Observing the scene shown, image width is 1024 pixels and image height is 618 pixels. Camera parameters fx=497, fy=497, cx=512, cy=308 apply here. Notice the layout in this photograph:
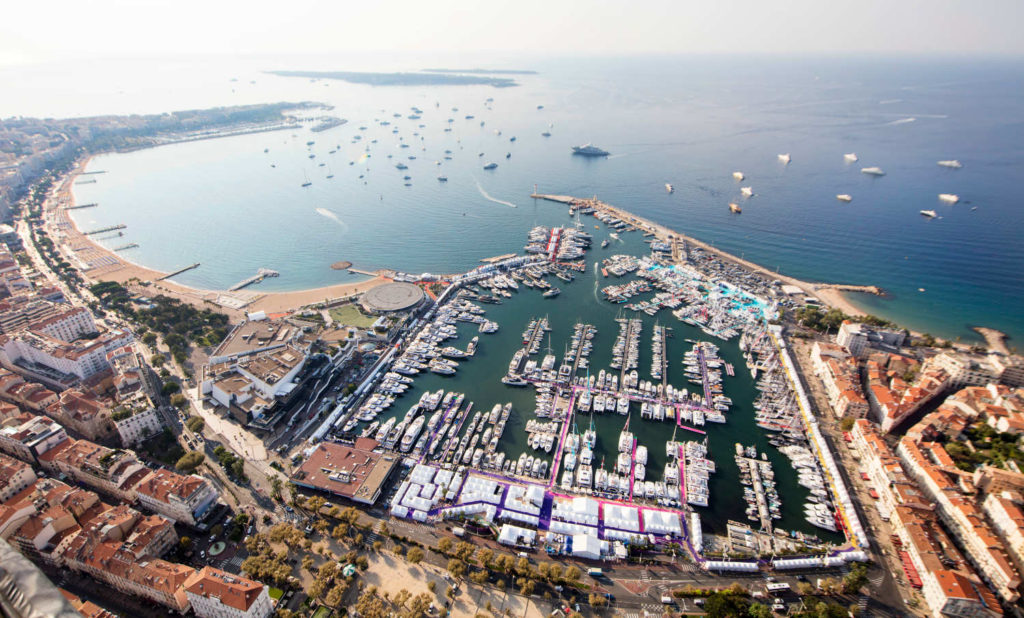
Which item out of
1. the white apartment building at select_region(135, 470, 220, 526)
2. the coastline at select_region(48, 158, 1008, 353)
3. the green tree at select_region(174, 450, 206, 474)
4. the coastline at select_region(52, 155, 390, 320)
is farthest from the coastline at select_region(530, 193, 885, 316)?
the white apartment building at select_region(135, 470, 220, 526)

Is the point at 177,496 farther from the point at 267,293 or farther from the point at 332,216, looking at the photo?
the point at 332,216

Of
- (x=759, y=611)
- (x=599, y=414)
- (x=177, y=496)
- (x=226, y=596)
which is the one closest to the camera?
(x=226, y=596)

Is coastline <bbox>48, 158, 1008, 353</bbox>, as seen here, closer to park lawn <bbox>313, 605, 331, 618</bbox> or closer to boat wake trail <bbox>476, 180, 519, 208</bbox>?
boat wake trail <bbox>476, 180, 519, 208</bbox>

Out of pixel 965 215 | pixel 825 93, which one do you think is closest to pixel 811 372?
pixel 965 215

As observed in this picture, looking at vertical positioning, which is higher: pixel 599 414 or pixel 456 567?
pixel 456 567

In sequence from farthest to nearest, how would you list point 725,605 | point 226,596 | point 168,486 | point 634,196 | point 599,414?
point 634,196
point 599,414
point 168,486
point 725,605
point 226,596

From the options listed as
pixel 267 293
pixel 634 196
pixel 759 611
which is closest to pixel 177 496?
pixel 759 611

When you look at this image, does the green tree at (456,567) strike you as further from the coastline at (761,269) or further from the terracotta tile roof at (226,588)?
the coastline at (761,269)

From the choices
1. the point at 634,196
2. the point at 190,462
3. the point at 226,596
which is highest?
the point at 634,196
